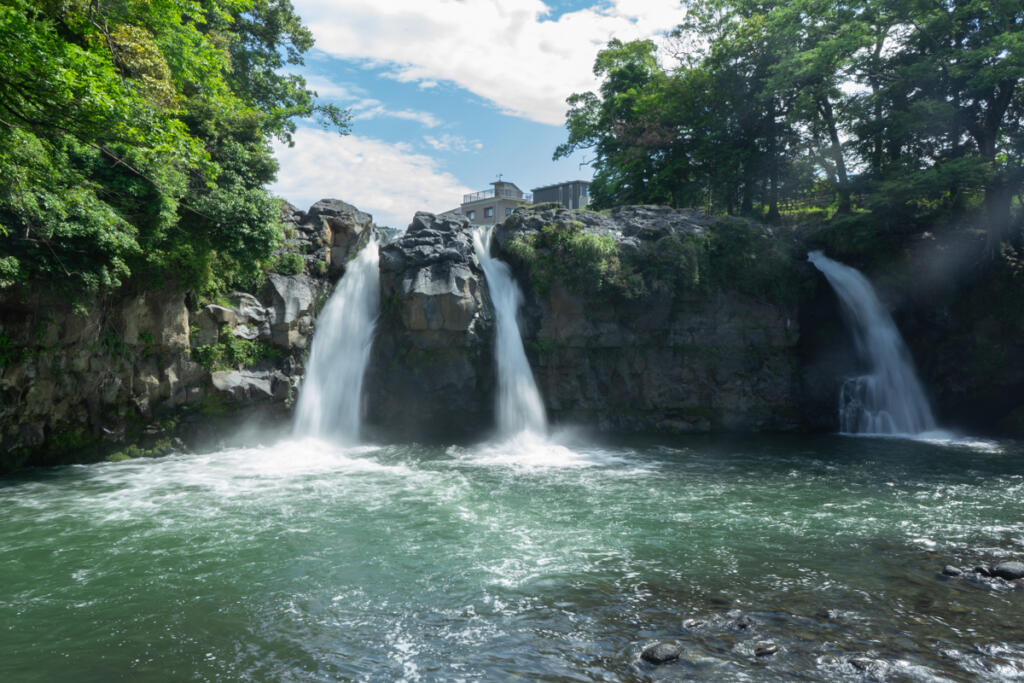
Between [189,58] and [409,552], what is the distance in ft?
38.4

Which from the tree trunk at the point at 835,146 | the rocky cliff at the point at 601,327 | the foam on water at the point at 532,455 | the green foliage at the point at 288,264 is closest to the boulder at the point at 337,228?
the green foliage at the point at 288,264

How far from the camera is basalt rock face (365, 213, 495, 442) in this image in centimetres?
1878

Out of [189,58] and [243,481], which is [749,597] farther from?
[189,58]

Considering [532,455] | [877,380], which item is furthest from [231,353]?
[877,380]

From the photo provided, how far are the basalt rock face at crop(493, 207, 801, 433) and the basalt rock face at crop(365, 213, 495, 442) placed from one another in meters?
1.98

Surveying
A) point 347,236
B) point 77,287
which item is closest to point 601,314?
point 347,236

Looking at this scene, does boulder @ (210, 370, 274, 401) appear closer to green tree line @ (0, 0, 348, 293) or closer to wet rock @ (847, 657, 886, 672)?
green tree line @ (0, 0, 348, 293)

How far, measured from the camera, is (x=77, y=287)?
43.8 ft

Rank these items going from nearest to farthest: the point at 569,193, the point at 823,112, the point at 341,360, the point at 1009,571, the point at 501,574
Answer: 1. the point at 1009,571
2. the point at 501,574
3. the point at 341,360
4. the point at 823,112
5. the point at 569,193

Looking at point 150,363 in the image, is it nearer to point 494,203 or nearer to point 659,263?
point 659,263

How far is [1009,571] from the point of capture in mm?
7602

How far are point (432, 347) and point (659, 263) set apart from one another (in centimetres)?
856

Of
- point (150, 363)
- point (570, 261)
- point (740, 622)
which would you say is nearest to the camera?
point (740, 622)

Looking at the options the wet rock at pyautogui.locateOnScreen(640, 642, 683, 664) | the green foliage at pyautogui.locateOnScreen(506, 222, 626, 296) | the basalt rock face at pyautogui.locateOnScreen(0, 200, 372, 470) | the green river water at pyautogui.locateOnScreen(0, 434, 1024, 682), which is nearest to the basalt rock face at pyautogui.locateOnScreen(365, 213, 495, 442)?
the green foliage at pyautogui.locateOnScreen(506, 222, 626, 296)
